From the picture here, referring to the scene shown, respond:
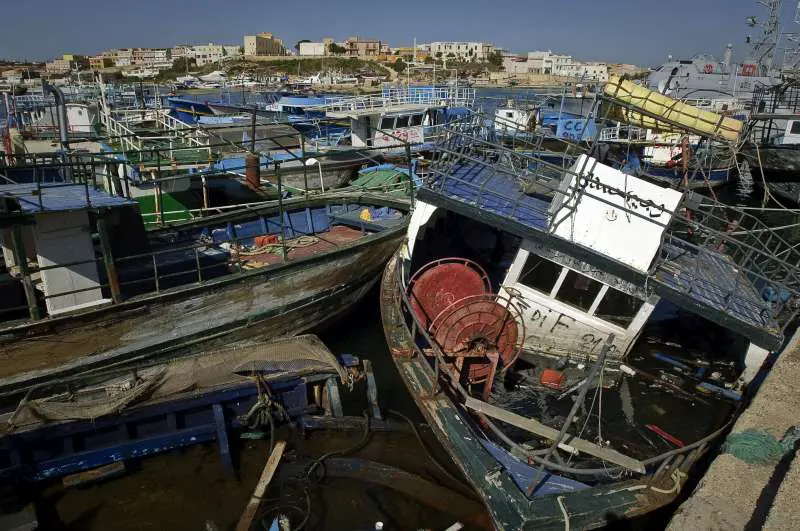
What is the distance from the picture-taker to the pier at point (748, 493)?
4.83 meters

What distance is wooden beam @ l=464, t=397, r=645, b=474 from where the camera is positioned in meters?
6.22

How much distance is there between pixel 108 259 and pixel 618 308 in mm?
8657

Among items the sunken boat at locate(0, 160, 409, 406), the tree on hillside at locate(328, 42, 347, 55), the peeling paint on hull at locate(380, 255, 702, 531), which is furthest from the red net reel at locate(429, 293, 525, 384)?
the tree on hillside at locate(328, 42, 347, 55)


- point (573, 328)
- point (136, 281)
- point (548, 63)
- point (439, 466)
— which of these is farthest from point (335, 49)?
point (439, 466)

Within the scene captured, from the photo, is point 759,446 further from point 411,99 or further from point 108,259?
point 411,99

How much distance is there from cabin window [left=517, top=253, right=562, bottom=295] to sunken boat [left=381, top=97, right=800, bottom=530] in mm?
20

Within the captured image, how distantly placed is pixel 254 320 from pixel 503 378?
199 inches

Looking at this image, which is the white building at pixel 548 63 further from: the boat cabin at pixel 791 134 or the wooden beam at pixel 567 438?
the wooden beam at pixel 567 438

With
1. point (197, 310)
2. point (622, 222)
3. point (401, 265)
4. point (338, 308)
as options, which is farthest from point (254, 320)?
point (622, 222)

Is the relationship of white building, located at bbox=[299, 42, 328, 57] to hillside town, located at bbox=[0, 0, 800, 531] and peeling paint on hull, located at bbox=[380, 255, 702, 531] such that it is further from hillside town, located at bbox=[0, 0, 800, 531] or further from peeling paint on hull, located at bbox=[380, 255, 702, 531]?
peeling paint on hull, located at bbox=[380, 255, 702, 531]

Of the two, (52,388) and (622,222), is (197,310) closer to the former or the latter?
(52,388)

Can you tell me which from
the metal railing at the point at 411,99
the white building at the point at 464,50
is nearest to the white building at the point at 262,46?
the white building at the point at 464,50

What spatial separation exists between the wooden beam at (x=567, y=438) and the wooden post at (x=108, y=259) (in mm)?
6324

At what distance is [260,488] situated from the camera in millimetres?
7891
